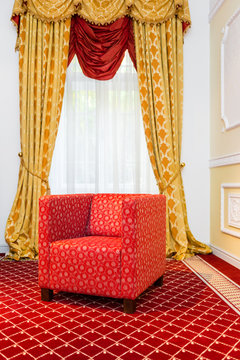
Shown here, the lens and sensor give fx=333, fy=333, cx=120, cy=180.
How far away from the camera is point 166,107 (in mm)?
3801

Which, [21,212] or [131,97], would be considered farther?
[131,97]

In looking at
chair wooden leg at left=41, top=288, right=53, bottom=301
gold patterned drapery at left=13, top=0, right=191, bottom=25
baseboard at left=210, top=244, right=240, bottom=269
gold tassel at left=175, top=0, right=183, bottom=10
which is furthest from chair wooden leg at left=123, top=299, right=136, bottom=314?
gold tassel at left=175, top=0, right=183, bottom=10

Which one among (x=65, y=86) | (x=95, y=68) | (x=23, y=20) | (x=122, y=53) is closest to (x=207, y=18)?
(x=122, y=53)

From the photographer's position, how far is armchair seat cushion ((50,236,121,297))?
2.09 m

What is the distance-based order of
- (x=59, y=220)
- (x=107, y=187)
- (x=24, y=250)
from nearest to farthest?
(x=59, y=220) < (x=24, y=250) < (x=107, y=187)

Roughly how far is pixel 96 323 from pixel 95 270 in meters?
0.33

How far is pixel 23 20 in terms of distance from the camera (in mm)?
3828

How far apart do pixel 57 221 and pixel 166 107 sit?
2058 millimetres

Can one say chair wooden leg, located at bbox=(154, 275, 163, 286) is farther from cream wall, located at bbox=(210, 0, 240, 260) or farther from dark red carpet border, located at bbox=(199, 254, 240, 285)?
cream wall, located at bbox=(210, 0, 240, 260)

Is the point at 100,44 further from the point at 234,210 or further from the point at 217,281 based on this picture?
the point at 217,281

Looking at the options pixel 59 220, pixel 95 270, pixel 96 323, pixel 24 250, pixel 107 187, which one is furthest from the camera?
pixel 107 187

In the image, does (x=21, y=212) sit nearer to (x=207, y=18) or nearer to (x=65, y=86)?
(x=65, y=86)

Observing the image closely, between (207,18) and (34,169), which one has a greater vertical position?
(207,18)

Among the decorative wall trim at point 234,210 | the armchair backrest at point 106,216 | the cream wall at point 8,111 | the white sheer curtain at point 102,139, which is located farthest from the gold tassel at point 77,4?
the decorative wall trim at point 234,210
